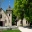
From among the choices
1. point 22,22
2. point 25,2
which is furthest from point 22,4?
point 22,22

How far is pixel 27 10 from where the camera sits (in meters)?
36.4

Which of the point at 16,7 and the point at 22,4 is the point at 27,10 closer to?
the point at 22,4

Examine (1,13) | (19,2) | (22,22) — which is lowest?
(22,22)

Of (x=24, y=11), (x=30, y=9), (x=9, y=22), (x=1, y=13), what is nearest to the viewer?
(x=30, y=9)

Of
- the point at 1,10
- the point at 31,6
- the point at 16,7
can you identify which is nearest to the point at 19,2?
the point at 16,7

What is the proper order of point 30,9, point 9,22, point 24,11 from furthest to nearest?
1. point 9,22
2. point 24,11
3. point 30,9

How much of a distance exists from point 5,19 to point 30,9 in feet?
62.5

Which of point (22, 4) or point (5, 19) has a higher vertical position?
point (22, 4)

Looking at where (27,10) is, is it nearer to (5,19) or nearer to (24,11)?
(24,11)

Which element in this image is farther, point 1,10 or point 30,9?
point 1,10

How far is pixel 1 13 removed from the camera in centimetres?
5128

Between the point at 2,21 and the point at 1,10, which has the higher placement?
the point at 1,10

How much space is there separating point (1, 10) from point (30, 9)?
1862 cm

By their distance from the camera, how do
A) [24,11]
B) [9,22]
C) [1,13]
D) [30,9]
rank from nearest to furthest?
[30,9] → [24,11] → [1,13] → [9,22]
